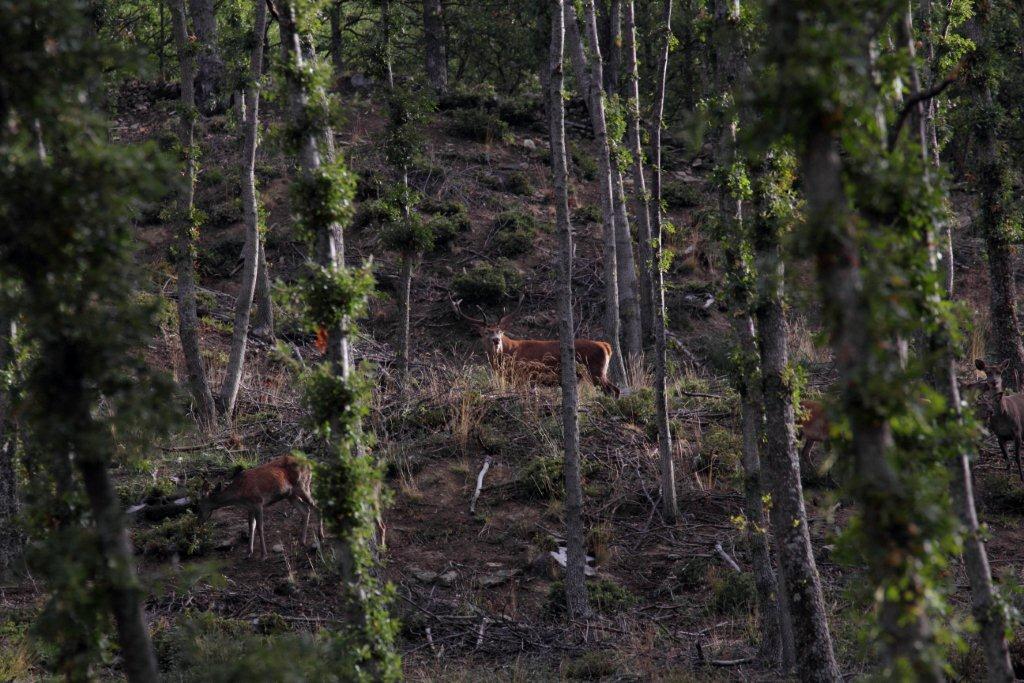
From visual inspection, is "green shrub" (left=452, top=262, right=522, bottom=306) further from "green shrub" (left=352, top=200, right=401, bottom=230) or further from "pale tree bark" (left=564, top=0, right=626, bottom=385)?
"pale tree bark" (left=564, top=0, right=626, bottom=385)

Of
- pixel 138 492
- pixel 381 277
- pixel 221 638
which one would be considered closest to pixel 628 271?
pixel 381 277

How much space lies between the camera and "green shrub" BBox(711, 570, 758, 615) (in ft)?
36.8

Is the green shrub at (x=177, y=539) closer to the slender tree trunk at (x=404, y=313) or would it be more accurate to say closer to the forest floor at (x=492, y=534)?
the forest floor at (x=492, y=534)

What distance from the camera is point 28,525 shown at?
6203 mm

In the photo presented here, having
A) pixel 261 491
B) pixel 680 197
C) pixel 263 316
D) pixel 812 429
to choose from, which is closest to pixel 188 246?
pixel 263 316

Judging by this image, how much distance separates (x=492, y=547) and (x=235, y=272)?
39.1ft

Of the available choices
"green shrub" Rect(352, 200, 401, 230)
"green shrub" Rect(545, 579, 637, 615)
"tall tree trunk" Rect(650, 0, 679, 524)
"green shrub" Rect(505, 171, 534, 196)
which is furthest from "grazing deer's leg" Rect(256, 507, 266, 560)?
"green shrub" Rect(505, 171, 534, 196)

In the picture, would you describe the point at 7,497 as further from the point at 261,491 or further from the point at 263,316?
the point at 263,316

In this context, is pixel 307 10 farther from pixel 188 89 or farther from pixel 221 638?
pixel 188 89

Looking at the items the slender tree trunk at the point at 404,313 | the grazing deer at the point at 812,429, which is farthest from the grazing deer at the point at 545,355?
the grazing deer at the point at 812,429

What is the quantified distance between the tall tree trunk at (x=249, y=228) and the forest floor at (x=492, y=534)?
1.92 ft

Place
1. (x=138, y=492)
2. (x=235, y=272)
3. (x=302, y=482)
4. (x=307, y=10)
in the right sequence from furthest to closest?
(x=235, y=272) < (x=138, y=492) < (x=302, y=482) < (x=307, y=10)

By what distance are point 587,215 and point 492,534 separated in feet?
45.3

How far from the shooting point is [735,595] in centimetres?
1131
